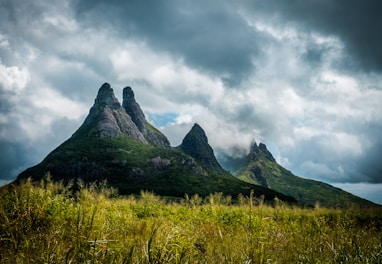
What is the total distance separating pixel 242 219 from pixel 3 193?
10722 millimetres

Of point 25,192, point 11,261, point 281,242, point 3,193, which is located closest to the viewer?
point 11,261

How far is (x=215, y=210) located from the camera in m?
16.8

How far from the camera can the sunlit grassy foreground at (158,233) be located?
3.87 metres

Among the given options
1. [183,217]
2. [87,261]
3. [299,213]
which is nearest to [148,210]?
[183,217]

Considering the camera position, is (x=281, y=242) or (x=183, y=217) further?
(x=183, y=217)

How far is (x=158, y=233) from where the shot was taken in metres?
6.41

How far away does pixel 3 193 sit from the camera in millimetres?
10461

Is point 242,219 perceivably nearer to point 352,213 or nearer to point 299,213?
point 299,213

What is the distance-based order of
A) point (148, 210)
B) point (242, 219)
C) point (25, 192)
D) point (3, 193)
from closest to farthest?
point (25, 192), point (3, 193), point (242, 219), point (148, 210)

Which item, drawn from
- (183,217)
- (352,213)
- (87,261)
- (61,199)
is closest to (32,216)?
(61,199)

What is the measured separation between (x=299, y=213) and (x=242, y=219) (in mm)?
4384

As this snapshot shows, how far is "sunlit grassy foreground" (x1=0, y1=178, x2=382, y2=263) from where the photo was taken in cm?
387

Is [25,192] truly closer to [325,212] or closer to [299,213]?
[299,213]

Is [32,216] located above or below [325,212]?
below
